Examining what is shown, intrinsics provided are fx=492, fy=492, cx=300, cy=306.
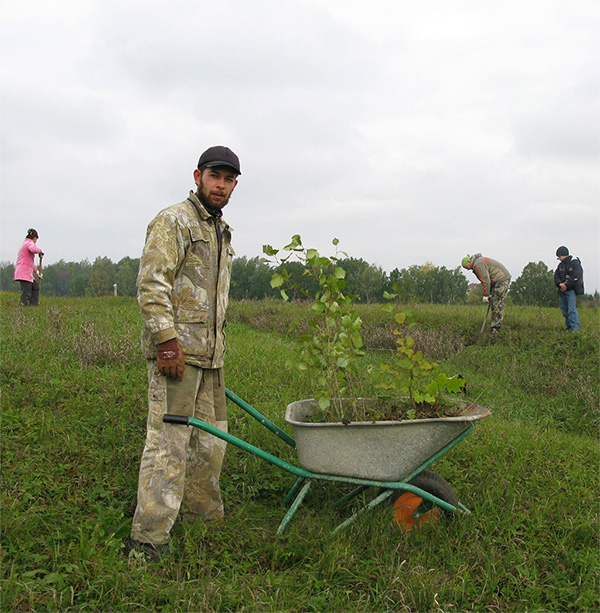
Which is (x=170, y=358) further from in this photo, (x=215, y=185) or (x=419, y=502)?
(x=419, y=502)

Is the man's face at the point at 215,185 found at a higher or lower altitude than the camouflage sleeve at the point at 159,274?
higher

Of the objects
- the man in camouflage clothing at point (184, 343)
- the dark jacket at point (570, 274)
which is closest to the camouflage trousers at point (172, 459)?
the man in camouflage clothing at point (184, 343)

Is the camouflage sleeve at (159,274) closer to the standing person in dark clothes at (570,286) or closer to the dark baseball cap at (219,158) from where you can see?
the dark baseball cap at (219,158)

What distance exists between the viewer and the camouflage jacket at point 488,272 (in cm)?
1012

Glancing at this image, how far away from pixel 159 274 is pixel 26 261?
878 centimetres

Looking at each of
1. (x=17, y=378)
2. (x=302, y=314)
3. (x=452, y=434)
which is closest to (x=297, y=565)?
(x=452, y=434)

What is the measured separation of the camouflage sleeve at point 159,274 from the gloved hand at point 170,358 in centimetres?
4

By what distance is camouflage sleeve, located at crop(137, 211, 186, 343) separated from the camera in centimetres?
246

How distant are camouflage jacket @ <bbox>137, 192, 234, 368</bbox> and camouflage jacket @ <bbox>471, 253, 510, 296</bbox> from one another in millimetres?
8383

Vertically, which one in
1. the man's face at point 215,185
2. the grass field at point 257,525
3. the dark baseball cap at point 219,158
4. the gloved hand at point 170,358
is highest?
the dark baseball cap at point 219,158

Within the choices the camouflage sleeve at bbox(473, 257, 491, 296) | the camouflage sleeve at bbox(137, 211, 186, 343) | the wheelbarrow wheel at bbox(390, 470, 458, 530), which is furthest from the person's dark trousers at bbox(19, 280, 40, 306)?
the wheelbarrow wheel at bbox(390, 470, 458, 530)

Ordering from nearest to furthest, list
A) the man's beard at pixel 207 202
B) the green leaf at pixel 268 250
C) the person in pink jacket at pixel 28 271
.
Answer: the green leaf at pixel 268 250
the man's beard at pixel 207 202
the person in pink jacket at pixel 28 271

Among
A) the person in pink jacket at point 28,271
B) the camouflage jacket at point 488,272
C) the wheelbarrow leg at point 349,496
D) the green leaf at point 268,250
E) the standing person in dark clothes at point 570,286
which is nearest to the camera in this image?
the green leaf at point 268,250

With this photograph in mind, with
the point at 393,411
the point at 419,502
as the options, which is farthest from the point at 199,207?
the point at 419,502
